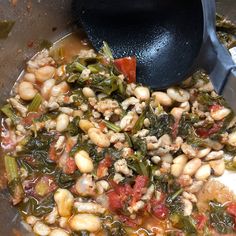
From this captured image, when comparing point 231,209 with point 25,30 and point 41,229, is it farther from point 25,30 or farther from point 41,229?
point 25,30

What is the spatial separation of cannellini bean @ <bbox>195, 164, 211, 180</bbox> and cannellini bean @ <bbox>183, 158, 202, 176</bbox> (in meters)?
0.02

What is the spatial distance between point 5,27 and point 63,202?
87cm

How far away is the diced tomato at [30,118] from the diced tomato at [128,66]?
448mm

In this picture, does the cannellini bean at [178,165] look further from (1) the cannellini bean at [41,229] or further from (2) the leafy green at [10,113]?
(2) the leafy green at [10,113]

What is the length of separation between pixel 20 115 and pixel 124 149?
1.78ft

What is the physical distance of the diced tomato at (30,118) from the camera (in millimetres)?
2393

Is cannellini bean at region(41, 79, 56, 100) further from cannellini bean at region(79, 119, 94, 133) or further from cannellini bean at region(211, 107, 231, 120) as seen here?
cannellini bean at region(211, 107, 231, 120)

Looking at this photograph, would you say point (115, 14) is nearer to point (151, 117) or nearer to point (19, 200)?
point (151, 117)

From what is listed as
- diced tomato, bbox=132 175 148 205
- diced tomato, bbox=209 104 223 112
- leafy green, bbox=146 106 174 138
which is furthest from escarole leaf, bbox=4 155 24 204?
diced tomato, bbox=209 104 223 112

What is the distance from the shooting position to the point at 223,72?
6.05 ft

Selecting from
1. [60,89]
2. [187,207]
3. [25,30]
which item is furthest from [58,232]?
[25,30]

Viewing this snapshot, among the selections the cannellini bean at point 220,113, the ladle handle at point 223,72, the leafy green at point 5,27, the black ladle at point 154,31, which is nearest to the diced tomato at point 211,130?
the cannellini bean at point 220,113

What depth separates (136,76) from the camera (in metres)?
2.46

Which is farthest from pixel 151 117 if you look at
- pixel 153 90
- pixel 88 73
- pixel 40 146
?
pixel 40 146
